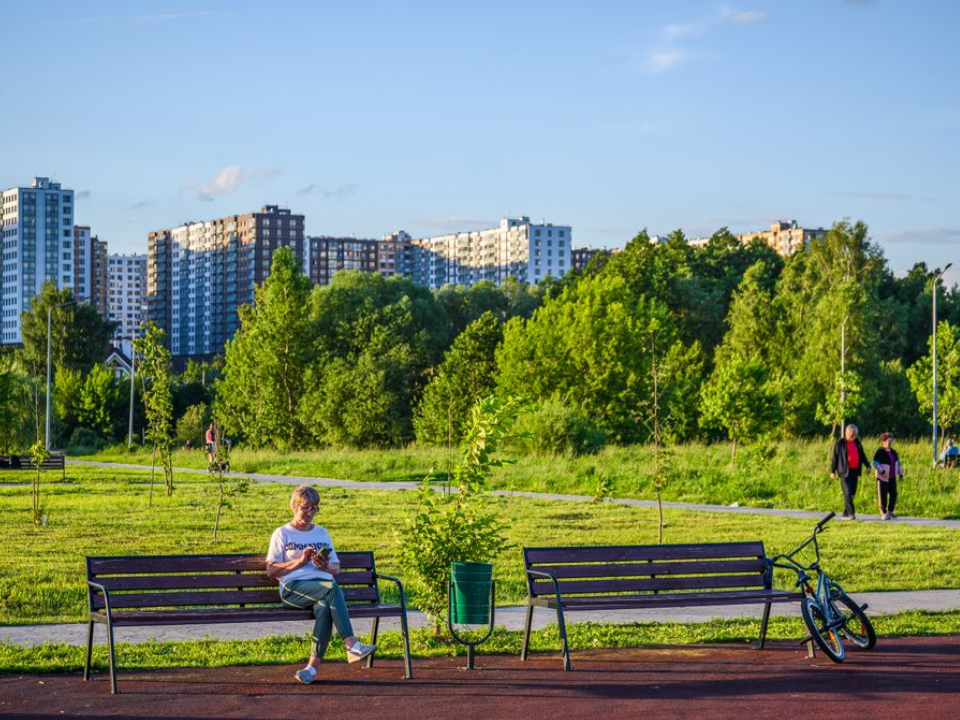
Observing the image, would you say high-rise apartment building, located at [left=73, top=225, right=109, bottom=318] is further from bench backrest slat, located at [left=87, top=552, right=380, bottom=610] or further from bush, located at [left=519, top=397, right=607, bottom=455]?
bench backrest slat, located at [left=87, top=552, right=380, bottom=610]

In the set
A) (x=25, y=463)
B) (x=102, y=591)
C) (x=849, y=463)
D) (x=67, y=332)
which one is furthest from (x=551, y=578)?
(x=67, y=332)

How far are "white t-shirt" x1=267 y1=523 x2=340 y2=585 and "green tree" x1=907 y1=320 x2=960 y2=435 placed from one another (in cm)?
4183

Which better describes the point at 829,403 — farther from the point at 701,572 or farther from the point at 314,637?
the point at 314,637

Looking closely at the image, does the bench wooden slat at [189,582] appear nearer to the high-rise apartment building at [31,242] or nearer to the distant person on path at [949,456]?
the distant person on path at [949,456]

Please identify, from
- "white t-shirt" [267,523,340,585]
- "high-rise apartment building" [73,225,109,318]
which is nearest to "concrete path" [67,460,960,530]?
"white t-shirt" [267,523,340,585]

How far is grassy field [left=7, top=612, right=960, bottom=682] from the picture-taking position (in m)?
9.56

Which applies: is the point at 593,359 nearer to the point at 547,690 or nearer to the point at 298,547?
the point at 298,547

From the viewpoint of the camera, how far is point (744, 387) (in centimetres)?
4194

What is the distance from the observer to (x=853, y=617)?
1031 centimetres

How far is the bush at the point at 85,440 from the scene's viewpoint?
61.3 metres

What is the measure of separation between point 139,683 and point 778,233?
17618 cm

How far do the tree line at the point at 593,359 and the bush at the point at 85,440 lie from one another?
293mm

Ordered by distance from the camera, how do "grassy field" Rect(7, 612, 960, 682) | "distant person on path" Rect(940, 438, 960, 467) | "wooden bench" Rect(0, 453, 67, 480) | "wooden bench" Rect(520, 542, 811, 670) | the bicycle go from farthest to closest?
"wooden bench" Rect(0, 453, 67, 480), "distant person on path" Rect(940, 438, 960, 467), "wooden bench" Rect(520, 542, 811, 670), the bicycle, "grassy field" Rect(7, 612, 960, 682)

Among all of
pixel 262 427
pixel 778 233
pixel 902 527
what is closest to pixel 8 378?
pixel 262 427
